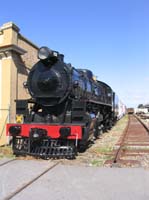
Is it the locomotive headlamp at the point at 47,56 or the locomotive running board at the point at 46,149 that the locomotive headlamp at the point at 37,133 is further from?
Answer: the locomotive headlamp at the point at 47,56

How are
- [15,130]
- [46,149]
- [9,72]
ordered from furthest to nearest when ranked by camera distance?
[9,72] < [15,130] < [46,149]

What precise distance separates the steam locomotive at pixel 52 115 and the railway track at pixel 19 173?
2.80 ft

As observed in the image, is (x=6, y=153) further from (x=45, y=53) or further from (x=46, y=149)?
(x=45, y=53)

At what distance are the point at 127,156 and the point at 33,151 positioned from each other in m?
2.83

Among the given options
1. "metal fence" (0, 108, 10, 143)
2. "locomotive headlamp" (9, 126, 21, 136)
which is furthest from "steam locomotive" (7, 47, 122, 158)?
"metal fence" (0, 108, 10, 143)

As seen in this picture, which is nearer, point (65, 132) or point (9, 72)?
point (65, 132)

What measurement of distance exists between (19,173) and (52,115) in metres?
3.43

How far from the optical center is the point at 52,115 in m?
10.0

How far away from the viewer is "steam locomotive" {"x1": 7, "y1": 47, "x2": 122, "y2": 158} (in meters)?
9.01

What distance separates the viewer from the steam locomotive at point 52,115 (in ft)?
29.6

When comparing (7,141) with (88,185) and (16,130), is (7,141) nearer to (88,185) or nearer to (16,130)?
(16,130)

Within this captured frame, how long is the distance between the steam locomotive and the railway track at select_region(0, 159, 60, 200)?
0.85 metres

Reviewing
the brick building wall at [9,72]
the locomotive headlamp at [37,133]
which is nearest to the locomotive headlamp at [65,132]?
the locomotive headlamp at [37,133]

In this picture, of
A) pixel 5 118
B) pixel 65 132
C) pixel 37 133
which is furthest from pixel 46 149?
pixel 5 118
